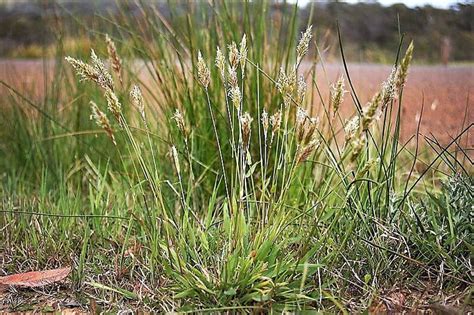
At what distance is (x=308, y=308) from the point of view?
138cm

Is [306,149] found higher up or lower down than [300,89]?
lower down

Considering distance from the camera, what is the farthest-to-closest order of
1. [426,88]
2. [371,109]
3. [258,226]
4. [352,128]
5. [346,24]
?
[346,24], [426,88], [258,226], [352,128], [371,109]

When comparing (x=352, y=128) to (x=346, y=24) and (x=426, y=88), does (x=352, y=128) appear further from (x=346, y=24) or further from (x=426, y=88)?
(x=346, y=24)

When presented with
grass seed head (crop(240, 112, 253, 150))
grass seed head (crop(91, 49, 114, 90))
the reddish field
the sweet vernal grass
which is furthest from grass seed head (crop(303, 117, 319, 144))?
the reddish field

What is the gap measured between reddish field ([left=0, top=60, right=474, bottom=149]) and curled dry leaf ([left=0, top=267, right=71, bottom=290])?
1.14 meters

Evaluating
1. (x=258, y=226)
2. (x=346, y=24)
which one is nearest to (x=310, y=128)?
(x=258, y=226)

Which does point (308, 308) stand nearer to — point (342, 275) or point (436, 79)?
point (342, 275)

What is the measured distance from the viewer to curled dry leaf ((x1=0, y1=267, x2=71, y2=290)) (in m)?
1.54

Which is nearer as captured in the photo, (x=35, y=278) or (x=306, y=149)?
(x=306, y=149)

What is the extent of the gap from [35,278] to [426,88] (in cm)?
184

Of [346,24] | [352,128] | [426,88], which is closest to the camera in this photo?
[352,128]

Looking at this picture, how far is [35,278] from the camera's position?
156cm

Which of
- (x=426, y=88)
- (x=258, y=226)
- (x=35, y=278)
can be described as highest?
(x=426, y=88)

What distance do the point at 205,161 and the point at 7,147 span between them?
114 cm
